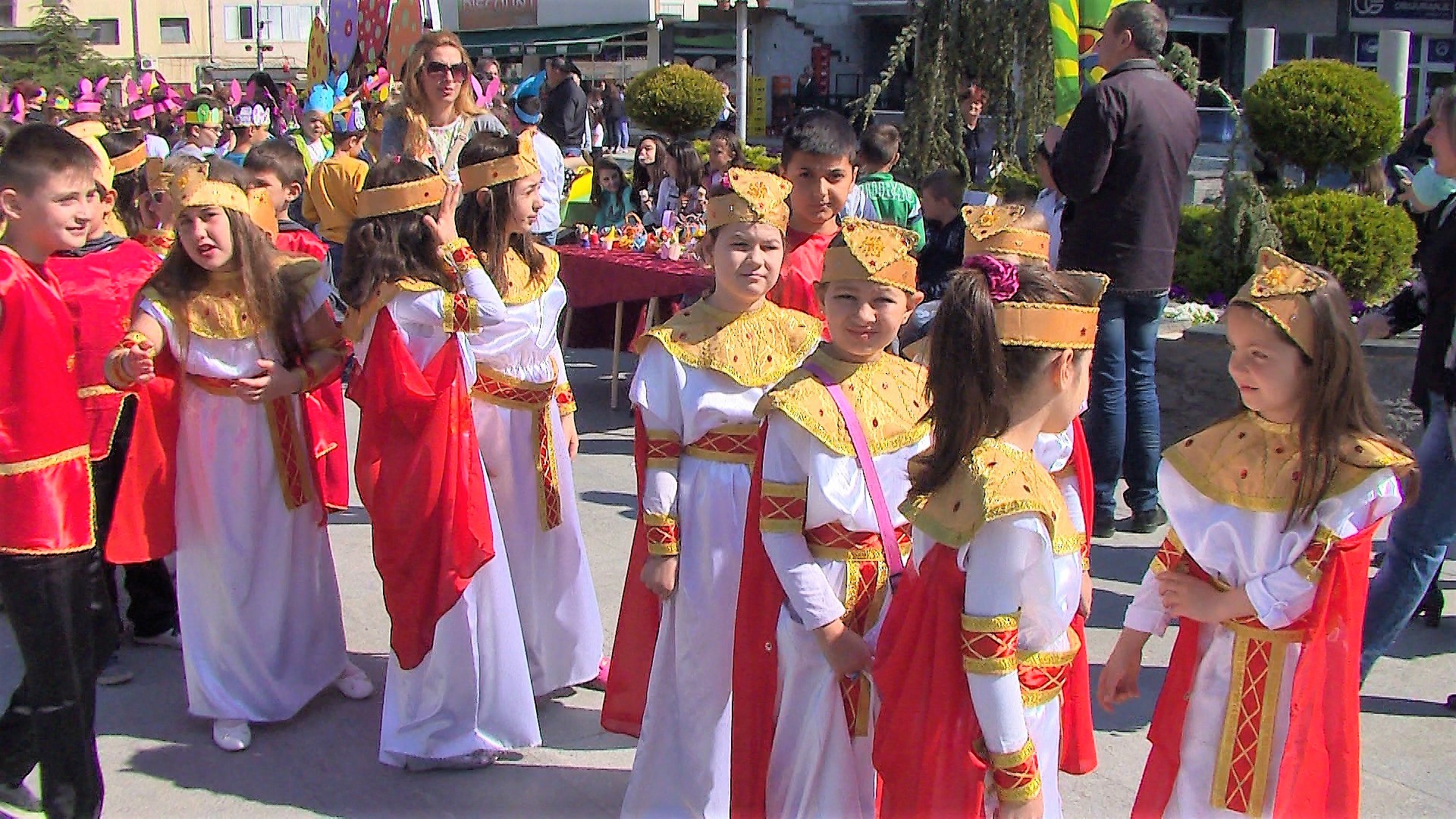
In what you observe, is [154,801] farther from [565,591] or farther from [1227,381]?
[1227,381]

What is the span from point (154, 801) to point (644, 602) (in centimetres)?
147

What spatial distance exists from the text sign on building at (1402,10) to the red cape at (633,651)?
94.8 ft

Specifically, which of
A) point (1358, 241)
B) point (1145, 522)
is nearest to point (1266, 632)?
point (1145, 522)

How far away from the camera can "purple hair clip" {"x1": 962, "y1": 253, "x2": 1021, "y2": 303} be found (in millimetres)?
2244

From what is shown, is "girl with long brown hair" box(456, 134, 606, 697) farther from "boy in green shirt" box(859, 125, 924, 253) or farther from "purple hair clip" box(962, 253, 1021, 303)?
"boy in green shirt" box(859, 125, 924, 253)

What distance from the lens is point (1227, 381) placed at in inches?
287

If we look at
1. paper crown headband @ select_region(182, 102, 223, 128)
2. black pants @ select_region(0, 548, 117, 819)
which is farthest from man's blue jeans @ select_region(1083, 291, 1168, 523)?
paper crown headband @ select_region(182, 102, 223, 128)

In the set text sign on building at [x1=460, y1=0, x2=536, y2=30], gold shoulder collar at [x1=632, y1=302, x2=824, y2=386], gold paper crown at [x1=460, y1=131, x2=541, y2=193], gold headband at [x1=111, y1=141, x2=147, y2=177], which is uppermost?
text sign on building at [x1=460, y1=0, x2=536, y2=30]

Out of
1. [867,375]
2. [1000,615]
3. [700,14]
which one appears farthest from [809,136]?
[700,14]

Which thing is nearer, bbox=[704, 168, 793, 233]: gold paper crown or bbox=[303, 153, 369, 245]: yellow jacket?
bbox=[704, 168, 793, 233]: gold paper crown

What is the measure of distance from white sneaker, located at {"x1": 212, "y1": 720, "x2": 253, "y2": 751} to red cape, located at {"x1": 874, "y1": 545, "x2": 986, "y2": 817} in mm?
2385

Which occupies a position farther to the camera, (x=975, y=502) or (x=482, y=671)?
(x=482, y=671)

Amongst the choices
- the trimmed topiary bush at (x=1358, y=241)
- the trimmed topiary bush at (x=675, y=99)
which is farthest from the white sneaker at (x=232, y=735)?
the trimmed topiary bush at (x=675, y=99)

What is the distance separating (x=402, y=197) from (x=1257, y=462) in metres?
2.24
